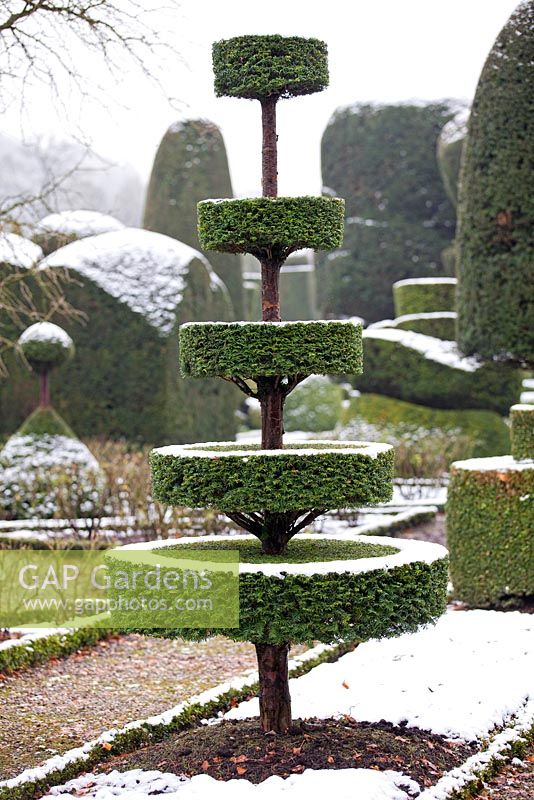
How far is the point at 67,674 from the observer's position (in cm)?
678

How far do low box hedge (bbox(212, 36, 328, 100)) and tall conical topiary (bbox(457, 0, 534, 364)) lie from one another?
6.42 m

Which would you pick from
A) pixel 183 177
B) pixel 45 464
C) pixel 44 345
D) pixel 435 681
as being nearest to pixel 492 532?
pixel 435 681

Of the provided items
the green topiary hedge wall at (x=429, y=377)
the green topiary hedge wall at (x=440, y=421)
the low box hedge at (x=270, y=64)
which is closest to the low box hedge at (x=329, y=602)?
the low box hedge at (x=270, y=64)

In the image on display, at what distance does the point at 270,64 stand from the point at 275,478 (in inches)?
75.5

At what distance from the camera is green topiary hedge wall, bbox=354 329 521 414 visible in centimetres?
1507

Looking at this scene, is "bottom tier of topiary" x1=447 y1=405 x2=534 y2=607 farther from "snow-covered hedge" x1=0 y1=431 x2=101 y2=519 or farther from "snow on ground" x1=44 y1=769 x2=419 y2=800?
"snow-covered hedge" x1=0 y1=431 x2=101 y2=519

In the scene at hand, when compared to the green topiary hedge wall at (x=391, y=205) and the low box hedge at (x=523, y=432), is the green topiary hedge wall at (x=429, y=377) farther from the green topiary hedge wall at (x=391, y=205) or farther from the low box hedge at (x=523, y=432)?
the low box hedge at (x=523, y=432)

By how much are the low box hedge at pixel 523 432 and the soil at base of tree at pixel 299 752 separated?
140 inches

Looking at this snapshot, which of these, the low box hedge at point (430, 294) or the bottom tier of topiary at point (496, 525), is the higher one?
the low box hedge at point (430, 294)

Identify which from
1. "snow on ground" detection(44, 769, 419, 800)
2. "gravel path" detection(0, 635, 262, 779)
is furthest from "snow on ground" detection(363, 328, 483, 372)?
"snow on ground" detection(44, 769, 419, 800)

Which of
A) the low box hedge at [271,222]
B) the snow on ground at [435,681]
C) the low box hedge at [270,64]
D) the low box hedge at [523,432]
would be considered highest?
the low box hedge at [270,64]

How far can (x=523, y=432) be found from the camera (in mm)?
8312

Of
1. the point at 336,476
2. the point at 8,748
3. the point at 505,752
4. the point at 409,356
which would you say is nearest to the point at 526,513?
the point at 505,752

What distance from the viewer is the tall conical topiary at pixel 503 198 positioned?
433 inches
